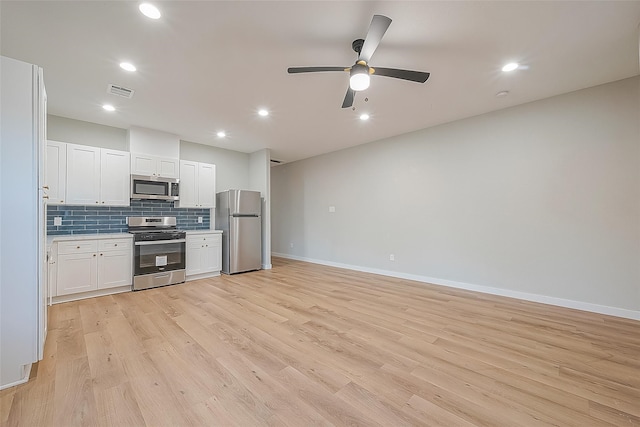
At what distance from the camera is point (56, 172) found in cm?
352

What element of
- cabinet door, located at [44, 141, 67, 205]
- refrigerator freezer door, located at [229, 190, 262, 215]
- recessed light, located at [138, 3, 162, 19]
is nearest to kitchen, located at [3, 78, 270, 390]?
cabinet door, located at [44, 141, 67, 205]

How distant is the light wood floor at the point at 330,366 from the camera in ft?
4.86

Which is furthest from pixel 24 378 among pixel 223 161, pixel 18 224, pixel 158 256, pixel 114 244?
pixel 223 161

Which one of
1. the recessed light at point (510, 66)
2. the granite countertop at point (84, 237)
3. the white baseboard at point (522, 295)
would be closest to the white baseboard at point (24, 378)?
→ the granite countertop at point (84, 237)

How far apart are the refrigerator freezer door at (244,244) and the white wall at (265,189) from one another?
0.19 m

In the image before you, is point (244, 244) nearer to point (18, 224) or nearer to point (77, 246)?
point (77, 246)

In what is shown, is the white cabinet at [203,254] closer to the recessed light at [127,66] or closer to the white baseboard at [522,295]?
the recessed light at [127,66]

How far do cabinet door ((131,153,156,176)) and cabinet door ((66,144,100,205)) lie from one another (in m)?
0.46

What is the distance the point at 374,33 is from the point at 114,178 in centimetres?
438

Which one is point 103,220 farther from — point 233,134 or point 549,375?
point 549,375

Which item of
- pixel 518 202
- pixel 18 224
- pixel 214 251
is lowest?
pixel 214 251

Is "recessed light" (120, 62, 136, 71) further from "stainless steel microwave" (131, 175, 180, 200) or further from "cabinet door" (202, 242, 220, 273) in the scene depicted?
"cabinet door" (202, 242, 220, 273)

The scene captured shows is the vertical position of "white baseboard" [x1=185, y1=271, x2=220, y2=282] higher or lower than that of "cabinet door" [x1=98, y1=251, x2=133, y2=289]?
lower

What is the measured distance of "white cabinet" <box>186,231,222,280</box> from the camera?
15.1 feet
